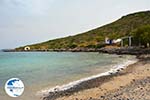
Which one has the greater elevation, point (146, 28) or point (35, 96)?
point (146, 28)

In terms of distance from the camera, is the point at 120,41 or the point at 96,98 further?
the point at 120,41

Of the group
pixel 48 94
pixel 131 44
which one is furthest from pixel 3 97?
pixel 131 44

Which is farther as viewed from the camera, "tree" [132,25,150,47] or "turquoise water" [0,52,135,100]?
"tree" [132,25,150,47]

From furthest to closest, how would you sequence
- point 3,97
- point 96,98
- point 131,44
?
point 131,44 < point 3,97 < point 96,98

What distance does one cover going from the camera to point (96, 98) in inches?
619

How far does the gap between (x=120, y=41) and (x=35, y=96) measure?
414 feet

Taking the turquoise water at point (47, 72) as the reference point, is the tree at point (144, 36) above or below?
above

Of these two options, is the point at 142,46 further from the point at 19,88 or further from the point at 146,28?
the point at 19,88

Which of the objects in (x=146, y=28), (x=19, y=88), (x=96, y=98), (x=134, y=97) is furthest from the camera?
(x=146, y=28)

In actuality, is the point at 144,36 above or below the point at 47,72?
above

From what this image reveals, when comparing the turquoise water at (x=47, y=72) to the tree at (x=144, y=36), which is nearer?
the turquoise water at (x=47, y=72)

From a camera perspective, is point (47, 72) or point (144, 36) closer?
point (47, 72)

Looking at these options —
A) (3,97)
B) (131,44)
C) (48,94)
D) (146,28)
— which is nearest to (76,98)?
(48,94)

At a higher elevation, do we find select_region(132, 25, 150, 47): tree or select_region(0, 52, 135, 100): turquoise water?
select_region(132, 25, 150, 47): tree
